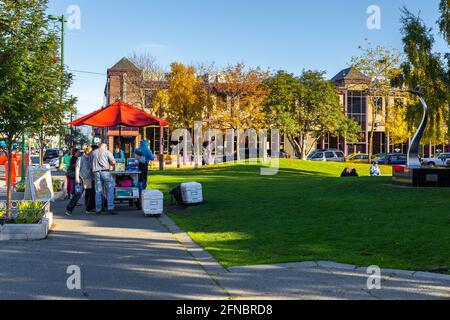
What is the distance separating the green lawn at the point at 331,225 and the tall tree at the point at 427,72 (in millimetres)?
15205

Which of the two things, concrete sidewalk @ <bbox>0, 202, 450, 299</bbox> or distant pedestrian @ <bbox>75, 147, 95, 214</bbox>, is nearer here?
concrete sidewalk @ <bbox>0, 202, 450, 299</bbox>

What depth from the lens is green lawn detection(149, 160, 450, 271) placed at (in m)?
8.16

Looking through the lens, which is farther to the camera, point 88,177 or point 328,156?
point 328,156

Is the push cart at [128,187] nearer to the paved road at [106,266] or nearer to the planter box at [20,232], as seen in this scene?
the paved road at [106,266]

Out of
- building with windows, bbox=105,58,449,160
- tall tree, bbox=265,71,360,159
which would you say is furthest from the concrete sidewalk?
tall tree, bbox=265,71,360,159

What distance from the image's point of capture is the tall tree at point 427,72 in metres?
31.3

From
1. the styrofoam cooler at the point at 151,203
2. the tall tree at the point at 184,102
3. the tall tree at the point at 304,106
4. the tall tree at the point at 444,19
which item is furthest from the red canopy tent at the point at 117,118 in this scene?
the tall tree at the point at 304,106

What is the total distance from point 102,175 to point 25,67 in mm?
3741

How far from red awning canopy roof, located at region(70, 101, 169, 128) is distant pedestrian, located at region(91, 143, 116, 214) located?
2.07 meters

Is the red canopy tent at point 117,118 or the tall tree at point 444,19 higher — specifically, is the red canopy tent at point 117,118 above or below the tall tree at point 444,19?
below

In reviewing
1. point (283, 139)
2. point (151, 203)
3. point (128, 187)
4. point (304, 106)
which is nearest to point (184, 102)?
point (304, 106)

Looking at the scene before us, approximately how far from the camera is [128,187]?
15.3 meters

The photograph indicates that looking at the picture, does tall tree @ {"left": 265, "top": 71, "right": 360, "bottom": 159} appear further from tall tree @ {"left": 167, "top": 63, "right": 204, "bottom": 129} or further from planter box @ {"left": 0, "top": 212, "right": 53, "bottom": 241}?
planter box @ {"left": 0, "top": 212, "right": 53, "bottom": 241}

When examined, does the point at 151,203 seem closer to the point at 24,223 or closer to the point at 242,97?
the point at 24,223
